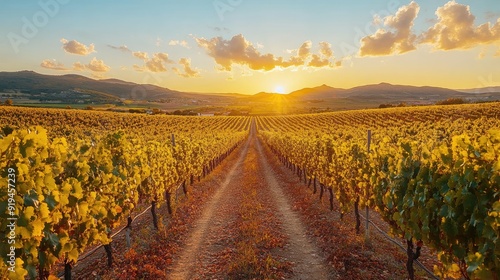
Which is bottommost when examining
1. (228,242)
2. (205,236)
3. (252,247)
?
(205,236)

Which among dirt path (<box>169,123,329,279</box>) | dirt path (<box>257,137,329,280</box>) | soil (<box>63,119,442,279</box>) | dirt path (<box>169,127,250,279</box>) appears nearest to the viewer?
soil (<box>63,119,442,279</box>)

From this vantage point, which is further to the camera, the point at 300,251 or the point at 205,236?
the point at 205,236

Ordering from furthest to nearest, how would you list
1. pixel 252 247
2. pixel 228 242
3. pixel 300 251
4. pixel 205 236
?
pixel 205 236
pixel 228 242
pixel 300 251
pixel 252 247

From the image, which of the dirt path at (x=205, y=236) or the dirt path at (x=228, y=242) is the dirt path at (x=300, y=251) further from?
the dirt path at (x=205, y=236)

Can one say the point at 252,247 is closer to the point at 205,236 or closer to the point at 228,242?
the point at 228,242

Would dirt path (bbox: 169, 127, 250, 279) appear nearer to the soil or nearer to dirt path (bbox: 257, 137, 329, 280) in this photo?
the soil

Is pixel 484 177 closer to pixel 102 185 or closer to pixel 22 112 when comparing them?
pixel 102 185

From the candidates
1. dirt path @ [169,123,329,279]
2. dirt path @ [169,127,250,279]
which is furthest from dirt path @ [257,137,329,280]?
dirt path @ [169,127,250,279]

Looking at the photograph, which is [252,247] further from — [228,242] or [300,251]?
[300,251]

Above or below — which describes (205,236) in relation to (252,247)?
below

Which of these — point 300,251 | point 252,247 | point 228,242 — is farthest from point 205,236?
point 300,251

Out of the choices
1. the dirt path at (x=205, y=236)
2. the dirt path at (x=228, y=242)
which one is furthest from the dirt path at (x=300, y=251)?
the dirt path at (x=205, y=236)

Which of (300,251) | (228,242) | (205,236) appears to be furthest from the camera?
(205,236)

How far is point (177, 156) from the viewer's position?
18.7 meters
